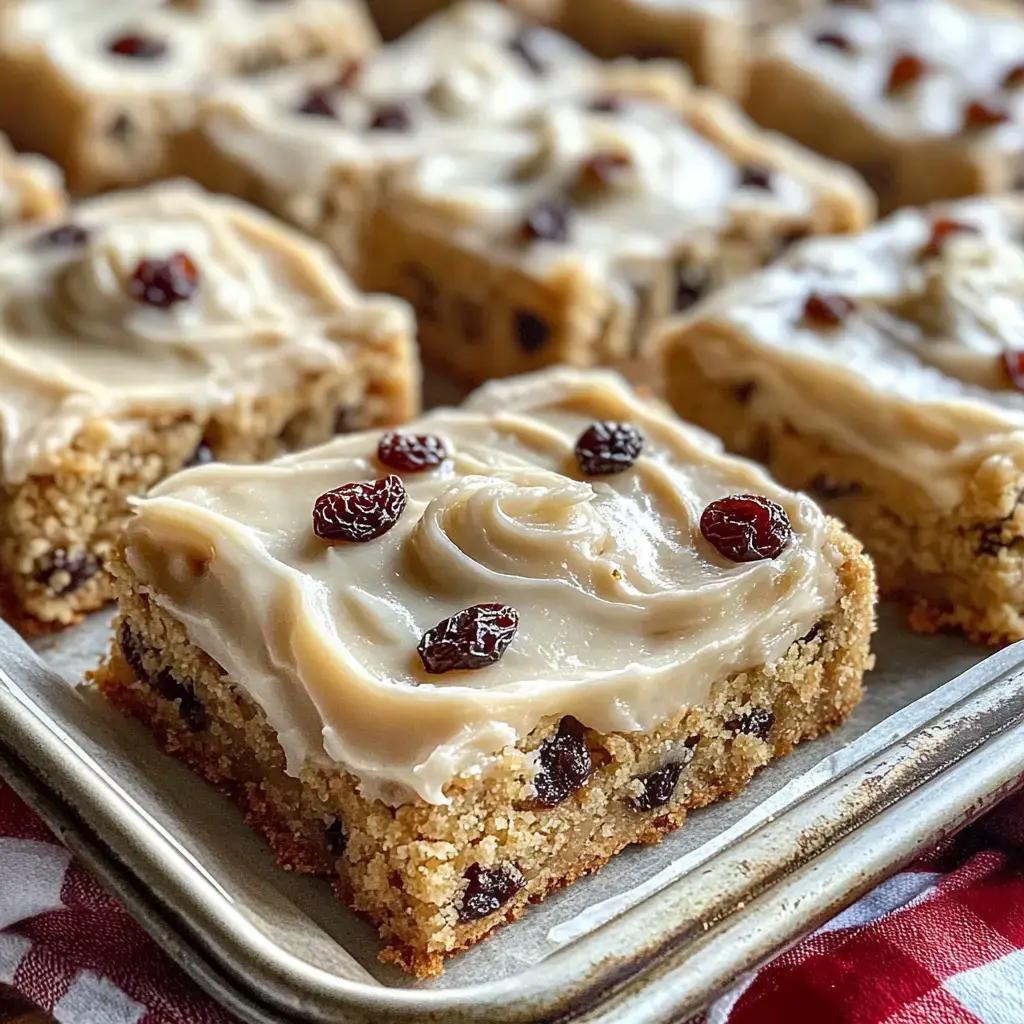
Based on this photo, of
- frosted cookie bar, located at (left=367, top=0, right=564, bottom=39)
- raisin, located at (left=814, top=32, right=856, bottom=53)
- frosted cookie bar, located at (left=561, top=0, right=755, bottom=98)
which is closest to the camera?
raisin, located at (left=814, top=32, right=856, bottom=53)

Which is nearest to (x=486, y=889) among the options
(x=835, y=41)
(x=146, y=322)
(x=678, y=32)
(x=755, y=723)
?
(x=755, y=723)

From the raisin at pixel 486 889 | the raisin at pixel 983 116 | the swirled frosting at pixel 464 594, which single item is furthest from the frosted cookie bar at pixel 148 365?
the raisin at pixel 983 116

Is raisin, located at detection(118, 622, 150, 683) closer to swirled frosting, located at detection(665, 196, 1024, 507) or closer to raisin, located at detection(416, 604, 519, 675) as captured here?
raisin, located at detection(416, 604, 519, 675)

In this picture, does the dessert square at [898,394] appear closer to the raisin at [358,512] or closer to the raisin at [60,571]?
the raisin at [358,512]

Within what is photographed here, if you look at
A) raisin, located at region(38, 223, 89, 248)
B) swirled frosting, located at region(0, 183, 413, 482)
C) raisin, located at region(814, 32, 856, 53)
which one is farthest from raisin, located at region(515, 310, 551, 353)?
raisin, located at region(814, 32, 856, 53)

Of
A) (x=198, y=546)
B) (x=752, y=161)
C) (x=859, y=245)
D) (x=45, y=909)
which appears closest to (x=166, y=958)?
(x=45, y=909)

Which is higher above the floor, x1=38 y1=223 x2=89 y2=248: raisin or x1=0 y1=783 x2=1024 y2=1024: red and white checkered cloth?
x1=38 y1=223 x2=89 y2=248: raisin

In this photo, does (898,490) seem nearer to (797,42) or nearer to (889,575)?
(889,575)
